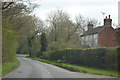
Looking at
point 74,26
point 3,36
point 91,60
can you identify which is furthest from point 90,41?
point 3,36

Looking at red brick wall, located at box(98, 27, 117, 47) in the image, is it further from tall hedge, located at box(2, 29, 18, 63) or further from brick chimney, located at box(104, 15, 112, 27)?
tall hedge, located at box(2, 29, 18, 63)

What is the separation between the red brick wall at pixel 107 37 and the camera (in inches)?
2210

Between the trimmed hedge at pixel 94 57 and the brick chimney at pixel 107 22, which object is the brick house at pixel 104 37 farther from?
the trimmed hedge at pixel 94 57

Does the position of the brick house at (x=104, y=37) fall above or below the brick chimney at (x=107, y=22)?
below

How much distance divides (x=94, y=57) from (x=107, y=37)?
85.2 feet

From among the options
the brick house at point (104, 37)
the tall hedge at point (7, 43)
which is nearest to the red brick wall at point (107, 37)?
the brick house at point (104, 37)

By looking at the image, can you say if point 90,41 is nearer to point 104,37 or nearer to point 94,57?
point 104,37

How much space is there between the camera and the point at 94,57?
34.5 metres

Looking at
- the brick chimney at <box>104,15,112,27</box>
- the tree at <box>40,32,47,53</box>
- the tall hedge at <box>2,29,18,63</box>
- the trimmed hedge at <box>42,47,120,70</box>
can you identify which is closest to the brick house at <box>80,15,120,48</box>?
the brick chimney at <box>104,15,112,27</box>

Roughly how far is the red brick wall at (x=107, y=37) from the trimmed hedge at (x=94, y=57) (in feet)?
33.0

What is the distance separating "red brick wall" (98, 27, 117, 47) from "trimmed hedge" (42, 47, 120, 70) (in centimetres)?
1005

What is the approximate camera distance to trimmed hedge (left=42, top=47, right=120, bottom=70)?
28.0m

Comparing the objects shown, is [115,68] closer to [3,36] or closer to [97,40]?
[3,36]

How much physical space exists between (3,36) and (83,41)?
4246cm
